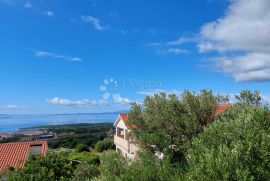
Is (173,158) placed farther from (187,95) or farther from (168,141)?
(187,95)

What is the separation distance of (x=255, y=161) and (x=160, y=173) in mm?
5002

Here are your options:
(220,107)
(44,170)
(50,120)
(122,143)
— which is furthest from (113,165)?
(50,120)

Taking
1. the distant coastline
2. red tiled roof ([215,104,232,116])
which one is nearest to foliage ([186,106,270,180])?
red tiled roof ([215,104,232,116])

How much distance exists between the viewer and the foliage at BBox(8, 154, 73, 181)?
22172 millimetres

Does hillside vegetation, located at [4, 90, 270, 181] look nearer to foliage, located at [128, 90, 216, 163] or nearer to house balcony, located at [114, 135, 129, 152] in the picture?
foliage, located at [128, 90, 216, 163]

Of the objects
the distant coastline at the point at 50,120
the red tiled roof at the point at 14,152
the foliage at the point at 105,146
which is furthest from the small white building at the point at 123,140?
the distant coastline at the point at 50,120

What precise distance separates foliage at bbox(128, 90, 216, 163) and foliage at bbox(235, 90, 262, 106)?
1560 millimetres

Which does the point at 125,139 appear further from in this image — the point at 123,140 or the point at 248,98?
the point at 248,98

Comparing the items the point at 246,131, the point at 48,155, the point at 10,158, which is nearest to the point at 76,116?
the point at 10,158

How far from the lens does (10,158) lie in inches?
1534

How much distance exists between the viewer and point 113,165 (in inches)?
804

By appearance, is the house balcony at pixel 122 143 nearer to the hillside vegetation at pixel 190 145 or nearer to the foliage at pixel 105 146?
the foliage at pixel 105 146

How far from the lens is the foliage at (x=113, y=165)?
20.0 metres

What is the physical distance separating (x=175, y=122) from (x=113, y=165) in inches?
168
